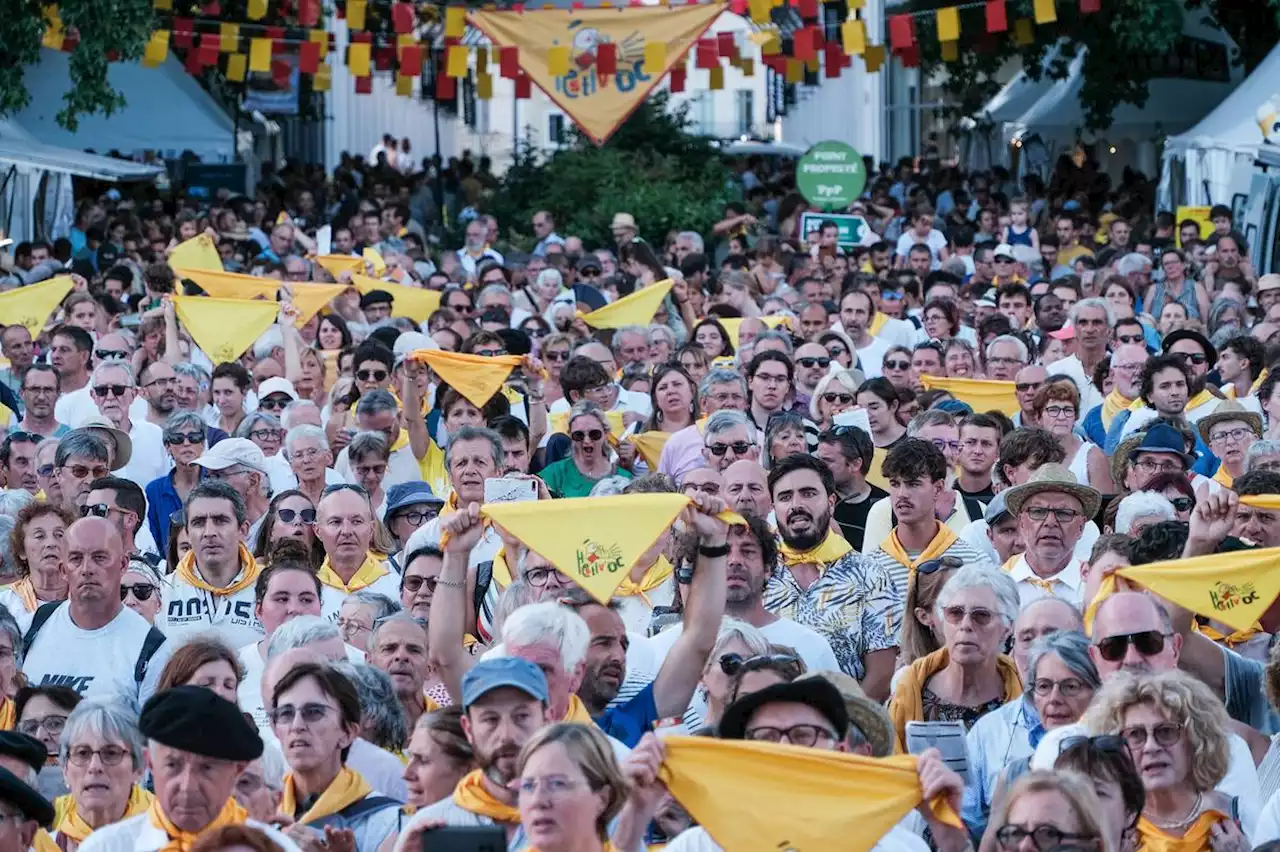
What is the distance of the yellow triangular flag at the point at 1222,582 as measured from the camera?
752 cm

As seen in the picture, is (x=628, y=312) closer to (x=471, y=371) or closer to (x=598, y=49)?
(x=471, y=371)

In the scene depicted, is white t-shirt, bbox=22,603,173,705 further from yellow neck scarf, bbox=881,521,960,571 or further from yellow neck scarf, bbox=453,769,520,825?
yellow neck scarf, bbox=881,521,960,571

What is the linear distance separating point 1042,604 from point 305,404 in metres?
5.68

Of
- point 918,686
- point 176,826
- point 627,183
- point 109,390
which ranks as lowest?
point 918,686

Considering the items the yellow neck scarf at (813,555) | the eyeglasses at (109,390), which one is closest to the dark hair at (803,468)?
the yellow neck scarf at (813,555)

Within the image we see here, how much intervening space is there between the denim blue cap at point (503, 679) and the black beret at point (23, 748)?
4.11 feet

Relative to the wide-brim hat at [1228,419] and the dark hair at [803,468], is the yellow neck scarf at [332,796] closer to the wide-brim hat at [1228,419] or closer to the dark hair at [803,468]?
the dark hair at [803,468]

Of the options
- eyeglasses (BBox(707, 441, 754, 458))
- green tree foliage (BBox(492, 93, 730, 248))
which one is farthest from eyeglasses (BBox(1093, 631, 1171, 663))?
green tree foliage (BBox(492, 93, 730, 248))

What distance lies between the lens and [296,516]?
10.1 m

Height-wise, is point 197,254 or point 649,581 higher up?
point 197,254

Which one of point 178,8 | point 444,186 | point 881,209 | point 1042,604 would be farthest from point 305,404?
point 444,186

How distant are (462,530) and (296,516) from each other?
106 inches

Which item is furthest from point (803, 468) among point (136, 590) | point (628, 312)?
point (628, 312)

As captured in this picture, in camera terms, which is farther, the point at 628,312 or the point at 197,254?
the point at 197,254
